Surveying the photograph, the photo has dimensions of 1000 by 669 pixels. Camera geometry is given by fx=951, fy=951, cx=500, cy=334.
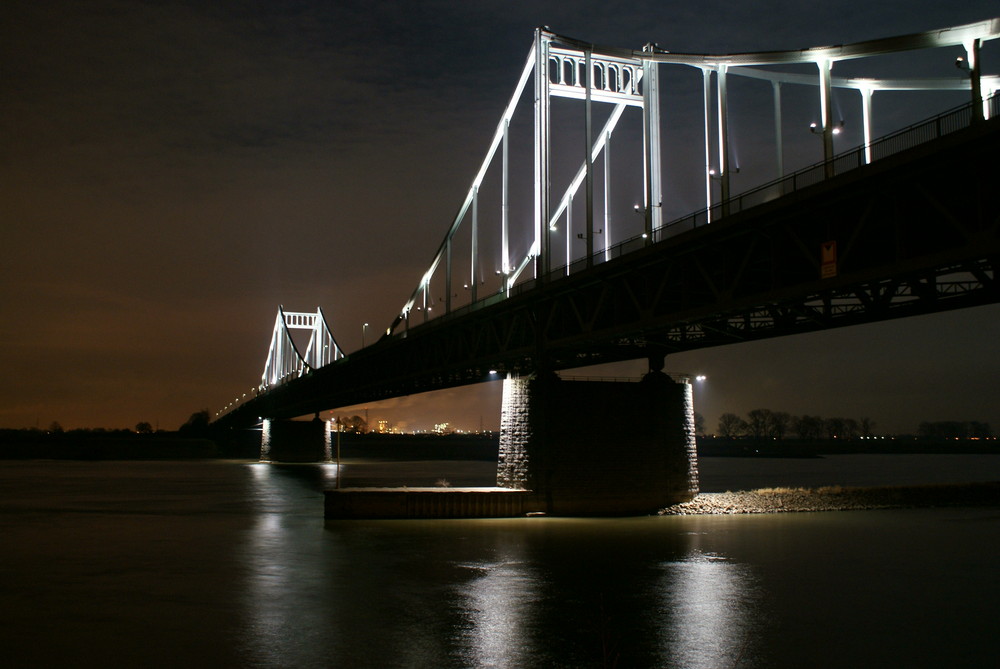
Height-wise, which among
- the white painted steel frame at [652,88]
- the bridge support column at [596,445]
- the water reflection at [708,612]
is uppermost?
the white painted steel frame at [652,88]

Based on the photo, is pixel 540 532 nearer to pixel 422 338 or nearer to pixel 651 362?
pixel 651 362

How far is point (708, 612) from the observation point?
19797mm

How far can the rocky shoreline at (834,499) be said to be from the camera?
39.0 m

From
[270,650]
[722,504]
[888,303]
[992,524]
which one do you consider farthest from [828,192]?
[992,524]

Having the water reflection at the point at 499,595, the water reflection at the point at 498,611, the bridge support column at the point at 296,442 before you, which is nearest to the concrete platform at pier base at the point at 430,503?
the water reflection at the point at 499,595

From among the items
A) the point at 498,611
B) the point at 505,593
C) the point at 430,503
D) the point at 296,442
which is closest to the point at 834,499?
the point at 430,503

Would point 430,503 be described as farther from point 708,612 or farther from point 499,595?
point 708,612

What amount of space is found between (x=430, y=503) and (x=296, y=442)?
76612mm

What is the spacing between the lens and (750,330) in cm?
3103

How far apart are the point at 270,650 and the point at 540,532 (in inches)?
633

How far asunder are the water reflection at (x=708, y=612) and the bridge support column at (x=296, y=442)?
284 ft

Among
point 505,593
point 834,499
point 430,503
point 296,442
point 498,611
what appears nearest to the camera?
point 498,611

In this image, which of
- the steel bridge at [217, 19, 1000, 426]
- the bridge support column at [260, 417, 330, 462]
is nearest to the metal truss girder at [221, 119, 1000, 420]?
the steel bridge at [217, 19, 1000, 426]

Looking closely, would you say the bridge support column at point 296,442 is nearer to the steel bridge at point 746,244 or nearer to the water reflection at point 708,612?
the steel bridge at point 746,244
